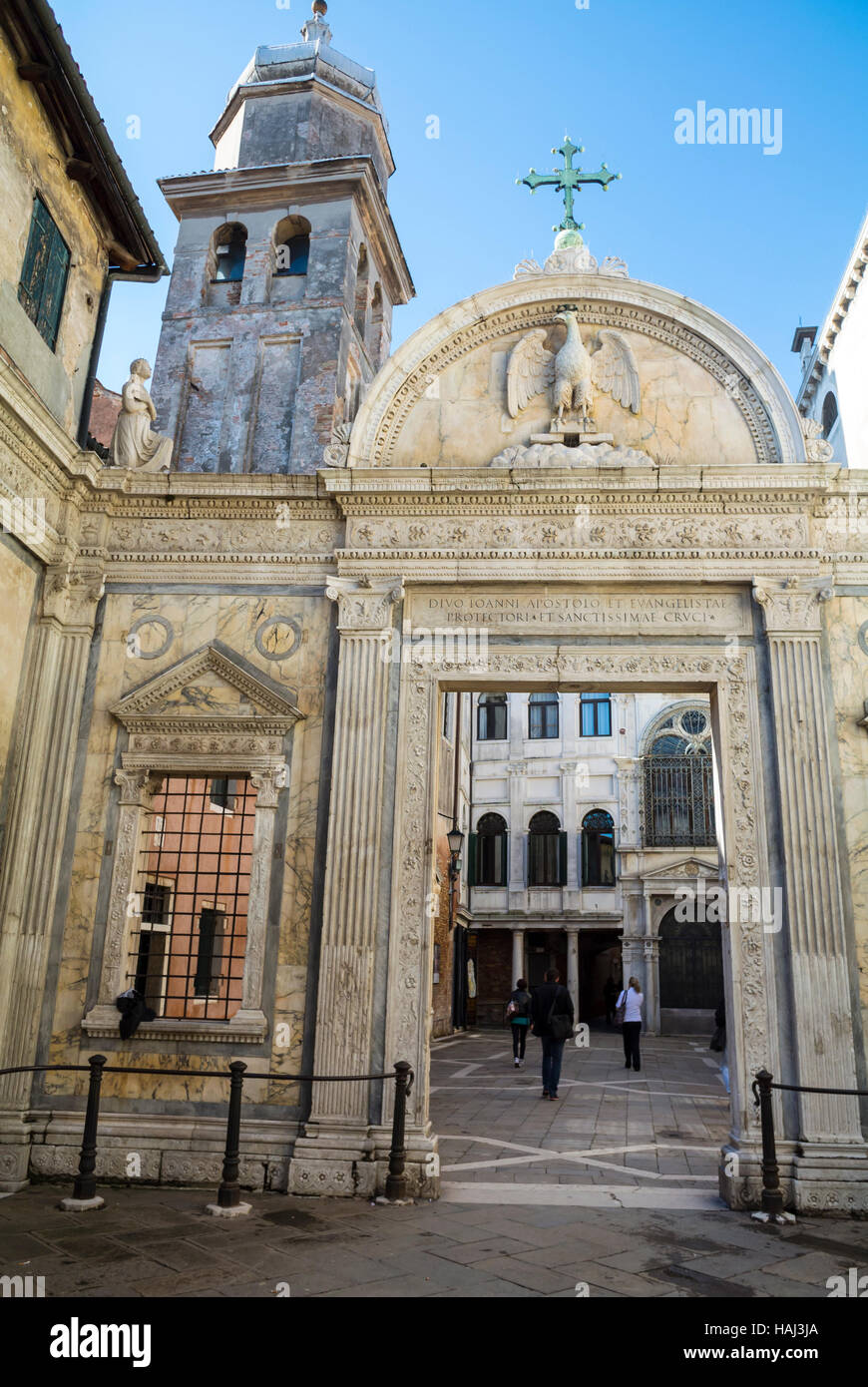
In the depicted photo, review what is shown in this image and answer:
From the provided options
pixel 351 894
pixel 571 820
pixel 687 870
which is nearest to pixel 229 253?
pixel 571 820

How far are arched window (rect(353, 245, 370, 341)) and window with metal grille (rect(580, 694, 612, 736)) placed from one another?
13766 mm

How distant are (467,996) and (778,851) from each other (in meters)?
23.4

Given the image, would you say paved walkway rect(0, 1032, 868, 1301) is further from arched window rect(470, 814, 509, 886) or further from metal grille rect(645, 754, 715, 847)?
arched window rect(470, 814, 509, 886)

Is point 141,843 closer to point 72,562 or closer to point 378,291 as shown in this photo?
point 72,562

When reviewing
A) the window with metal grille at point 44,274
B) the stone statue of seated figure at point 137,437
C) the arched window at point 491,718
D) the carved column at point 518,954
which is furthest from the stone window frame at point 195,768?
the arched window at point 491,718

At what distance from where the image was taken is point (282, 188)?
23406mm

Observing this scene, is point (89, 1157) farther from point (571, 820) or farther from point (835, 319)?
point (571, 820)

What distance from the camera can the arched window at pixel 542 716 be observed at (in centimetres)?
3294

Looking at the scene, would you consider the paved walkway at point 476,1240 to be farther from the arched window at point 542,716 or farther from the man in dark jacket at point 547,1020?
the arched window at point 542,716

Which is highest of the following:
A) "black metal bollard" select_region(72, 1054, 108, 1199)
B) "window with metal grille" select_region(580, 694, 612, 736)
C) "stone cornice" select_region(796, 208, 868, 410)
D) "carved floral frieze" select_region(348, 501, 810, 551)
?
"stone cornice" select_region(796, 208, 868, 410)

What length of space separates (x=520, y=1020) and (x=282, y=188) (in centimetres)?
1953

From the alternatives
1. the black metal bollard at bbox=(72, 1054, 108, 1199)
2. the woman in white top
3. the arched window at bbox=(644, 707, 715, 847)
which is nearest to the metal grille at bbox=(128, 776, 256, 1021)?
the black metal bollard at bbox=(72, 1054, 108, 1199)

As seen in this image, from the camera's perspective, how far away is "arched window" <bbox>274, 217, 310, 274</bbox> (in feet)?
78.5
